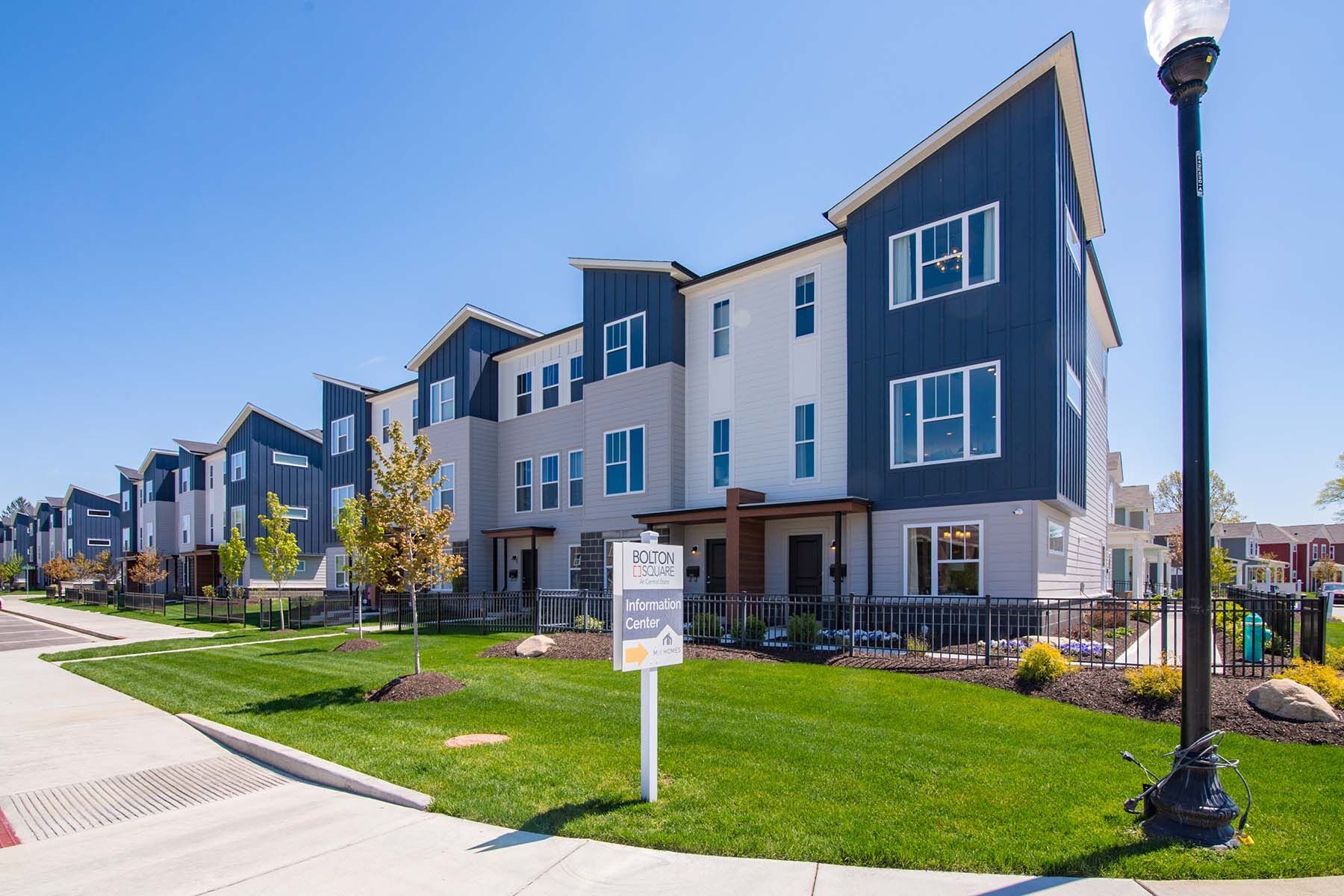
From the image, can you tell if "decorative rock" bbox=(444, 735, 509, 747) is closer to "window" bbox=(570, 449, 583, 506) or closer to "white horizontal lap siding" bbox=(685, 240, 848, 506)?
"white horizontal lap siding" bbox=(685, 240, 848, 506)

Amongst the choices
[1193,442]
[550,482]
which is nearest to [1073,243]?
[1193,442]

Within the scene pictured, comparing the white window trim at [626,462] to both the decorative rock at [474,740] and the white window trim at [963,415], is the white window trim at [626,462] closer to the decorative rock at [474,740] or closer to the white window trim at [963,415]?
the white window trim at [963,415]

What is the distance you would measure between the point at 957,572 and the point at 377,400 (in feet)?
90.1

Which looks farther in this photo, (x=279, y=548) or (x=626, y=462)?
(x=279, y=548)

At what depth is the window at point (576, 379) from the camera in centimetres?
2614

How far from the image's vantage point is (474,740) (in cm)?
847

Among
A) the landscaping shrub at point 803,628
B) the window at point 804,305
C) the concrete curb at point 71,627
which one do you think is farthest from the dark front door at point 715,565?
the concrete curb at point 71,627

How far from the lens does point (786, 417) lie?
19625mm

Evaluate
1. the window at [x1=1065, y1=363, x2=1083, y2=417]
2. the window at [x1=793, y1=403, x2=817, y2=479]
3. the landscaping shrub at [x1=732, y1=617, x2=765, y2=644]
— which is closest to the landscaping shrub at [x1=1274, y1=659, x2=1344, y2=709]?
the window at [x1=1065, y1=363, x2=1083, y2=417]

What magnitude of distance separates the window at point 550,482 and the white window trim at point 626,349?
4.19 meters

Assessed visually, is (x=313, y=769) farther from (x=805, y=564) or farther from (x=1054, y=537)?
(x=1054, y=537)

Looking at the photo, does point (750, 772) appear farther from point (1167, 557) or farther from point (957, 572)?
point (1167, 557)

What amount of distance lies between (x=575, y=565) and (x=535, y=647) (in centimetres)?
969

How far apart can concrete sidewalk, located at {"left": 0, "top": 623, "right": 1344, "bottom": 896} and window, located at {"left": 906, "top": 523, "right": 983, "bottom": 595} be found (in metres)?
11.5
